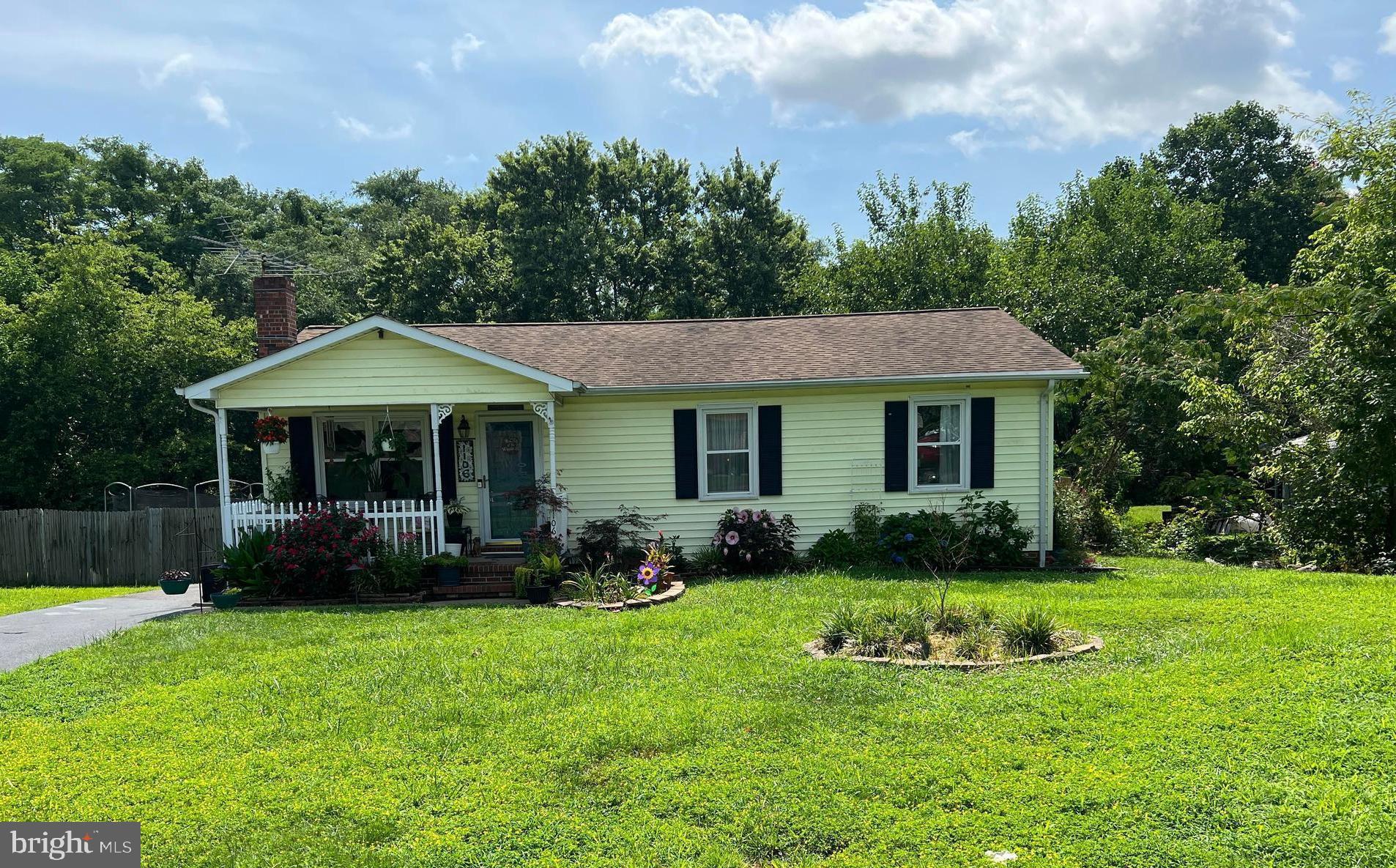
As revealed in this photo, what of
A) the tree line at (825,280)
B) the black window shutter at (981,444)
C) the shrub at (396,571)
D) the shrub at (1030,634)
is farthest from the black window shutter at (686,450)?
the tree line at (825,280)

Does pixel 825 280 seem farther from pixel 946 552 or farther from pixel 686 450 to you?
pixel 946 552

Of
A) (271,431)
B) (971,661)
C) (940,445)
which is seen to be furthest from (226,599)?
(940,445)

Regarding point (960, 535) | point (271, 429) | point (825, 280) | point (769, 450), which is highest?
point (825, 280)

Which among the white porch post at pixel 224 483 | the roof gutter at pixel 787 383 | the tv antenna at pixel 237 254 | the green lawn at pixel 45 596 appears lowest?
the green lawn at pixel 45 596

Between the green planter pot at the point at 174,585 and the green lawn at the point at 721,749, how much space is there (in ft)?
12.4

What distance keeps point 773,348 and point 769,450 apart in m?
2.05

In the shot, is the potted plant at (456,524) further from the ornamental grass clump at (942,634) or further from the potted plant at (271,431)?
the ornamental grass clump at (942,634)

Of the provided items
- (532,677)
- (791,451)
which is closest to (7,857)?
(532,677)

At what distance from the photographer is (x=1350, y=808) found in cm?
380

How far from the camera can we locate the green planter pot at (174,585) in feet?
36.1

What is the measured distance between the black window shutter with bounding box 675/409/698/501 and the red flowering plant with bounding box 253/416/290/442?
566 cm

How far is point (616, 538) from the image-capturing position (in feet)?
37.8

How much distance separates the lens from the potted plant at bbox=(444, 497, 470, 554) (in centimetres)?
1147

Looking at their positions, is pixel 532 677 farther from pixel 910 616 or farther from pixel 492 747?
pixel 910 616
